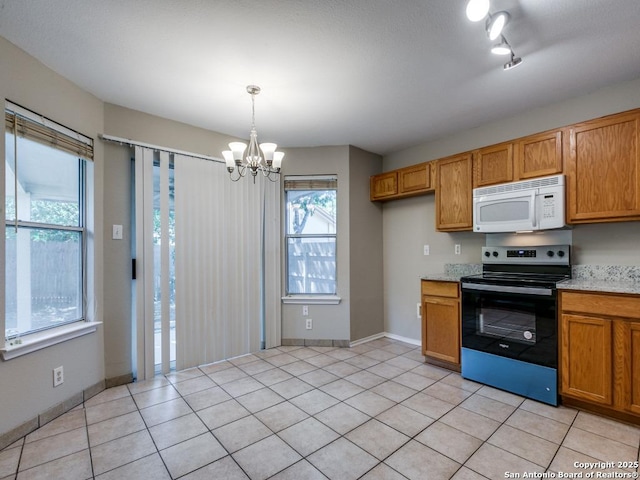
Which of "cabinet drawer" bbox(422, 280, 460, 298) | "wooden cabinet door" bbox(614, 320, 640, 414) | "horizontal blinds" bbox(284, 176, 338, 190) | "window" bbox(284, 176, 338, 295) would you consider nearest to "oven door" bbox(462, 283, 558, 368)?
"cabinet drawer" bbox(422, 280, 460, 298)

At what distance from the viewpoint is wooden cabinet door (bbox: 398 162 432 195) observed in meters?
3.44

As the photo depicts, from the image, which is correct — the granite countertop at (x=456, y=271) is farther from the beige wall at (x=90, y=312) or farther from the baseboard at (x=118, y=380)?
the beige wall at (x=90, y=312)

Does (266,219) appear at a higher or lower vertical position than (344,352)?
higher

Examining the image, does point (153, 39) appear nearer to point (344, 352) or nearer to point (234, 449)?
point (234, 449)

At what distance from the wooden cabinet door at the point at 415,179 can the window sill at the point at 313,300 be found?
5.08 feet

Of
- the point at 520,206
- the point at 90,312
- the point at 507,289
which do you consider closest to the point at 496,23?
the point at 520,206

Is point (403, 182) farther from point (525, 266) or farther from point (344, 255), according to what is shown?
point (525, 266)

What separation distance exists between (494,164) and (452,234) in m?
0.88

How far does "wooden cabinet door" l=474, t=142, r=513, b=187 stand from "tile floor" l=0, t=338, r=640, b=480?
1892mm

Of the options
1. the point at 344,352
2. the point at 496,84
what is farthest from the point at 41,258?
the point at 496,84

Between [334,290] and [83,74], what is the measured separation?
10.2 ft

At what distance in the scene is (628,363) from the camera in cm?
199

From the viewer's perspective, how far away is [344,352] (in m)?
3.52

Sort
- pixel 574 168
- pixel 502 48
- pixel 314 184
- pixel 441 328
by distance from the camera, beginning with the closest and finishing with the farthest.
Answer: pixel 502 48
pixel 574 168
pixel 441 328
pixel 314 184
